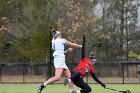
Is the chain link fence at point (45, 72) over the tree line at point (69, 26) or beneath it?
beneath

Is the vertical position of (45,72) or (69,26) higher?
(69,26)

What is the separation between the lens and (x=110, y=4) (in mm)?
62938

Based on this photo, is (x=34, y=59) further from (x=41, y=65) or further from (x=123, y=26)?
(x=123, y=26)

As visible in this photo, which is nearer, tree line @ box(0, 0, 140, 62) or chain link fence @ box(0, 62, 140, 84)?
Result: chain link fence @ box(0, 62, 140, 84)

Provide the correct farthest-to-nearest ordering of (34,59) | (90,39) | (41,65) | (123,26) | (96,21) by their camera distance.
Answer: (123,26), (96,21), (90,39), (34,59), (41,65)

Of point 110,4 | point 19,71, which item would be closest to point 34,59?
point 19,71

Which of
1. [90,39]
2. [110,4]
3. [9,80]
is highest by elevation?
[110,4]

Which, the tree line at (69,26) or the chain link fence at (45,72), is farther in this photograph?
the tree line at (69,26)

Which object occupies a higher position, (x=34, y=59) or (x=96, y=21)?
(x=96, y=21)

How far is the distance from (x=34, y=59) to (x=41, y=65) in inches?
390

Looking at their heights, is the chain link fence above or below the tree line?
below

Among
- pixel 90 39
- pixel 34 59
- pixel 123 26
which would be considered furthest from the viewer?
pixel 123 26

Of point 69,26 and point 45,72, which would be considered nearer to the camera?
point 45,72

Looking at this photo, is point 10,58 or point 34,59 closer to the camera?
point 34,59
